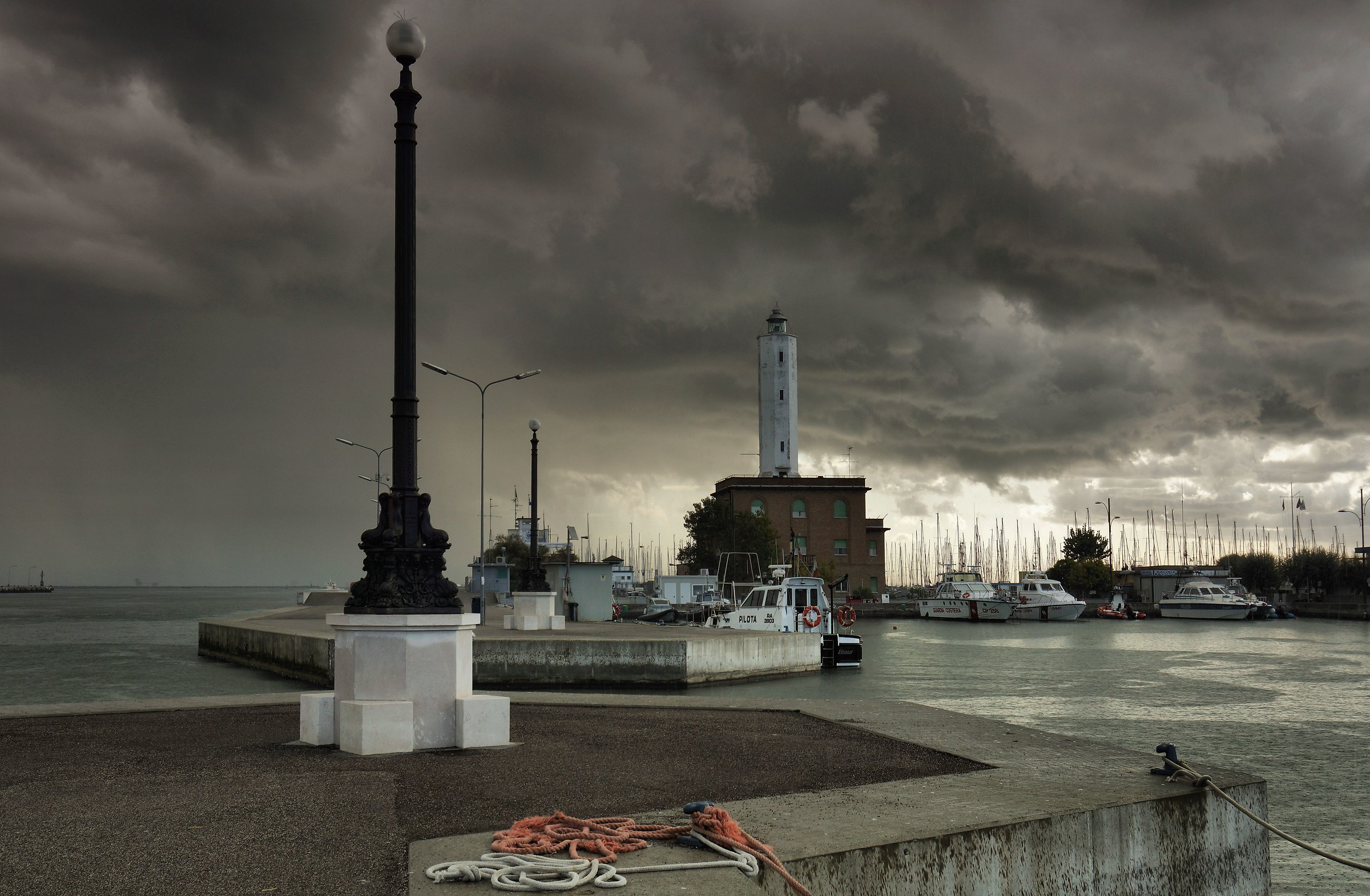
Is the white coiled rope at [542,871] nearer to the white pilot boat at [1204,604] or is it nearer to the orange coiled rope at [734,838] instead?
the orange coiled rope at [734,838]

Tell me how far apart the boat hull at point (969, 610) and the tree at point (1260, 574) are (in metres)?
45.2

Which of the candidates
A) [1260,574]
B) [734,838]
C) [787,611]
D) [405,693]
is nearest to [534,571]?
[787,611]

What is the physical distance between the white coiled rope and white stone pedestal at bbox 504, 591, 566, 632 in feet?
90.2

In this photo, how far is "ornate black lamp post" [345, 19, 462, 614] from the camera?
385 inches

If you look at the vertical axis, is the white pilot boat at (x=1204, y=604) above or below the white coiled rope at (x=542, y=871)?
below

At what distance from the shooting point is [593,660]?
92.2 feet

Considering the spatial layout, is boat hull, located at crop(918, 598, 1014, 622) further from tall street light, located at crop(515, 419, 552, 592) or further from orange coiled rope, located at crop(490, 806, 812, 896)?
orange coiled rope, located at crop(490, 806, 812, 896)

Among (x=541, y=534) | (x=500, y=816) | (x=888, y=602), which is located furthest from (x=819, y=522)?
(x=500, y=816)

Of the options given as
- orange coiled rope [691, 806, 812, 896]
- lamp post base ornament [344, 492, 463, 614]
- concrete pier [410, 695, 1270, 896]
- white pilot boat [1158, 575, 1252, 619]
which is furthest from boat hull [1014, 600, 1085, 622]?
orange coiled rope [691, 806, 812, 896]

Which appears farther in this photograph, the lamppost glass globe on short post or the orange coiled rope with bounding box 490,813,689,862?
the lamppost glass globe on short post

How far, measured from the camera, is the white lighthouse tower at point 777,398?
105312 millimetres

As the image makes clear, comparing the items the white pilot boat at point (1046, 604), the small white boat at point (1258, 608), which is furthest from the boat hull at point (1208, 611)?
the white pilot boat at point (1046, 604)

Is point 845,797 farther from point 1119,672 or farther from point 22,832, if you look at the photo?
point 1119,672

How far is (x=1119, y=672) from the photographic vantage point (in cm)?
4050
